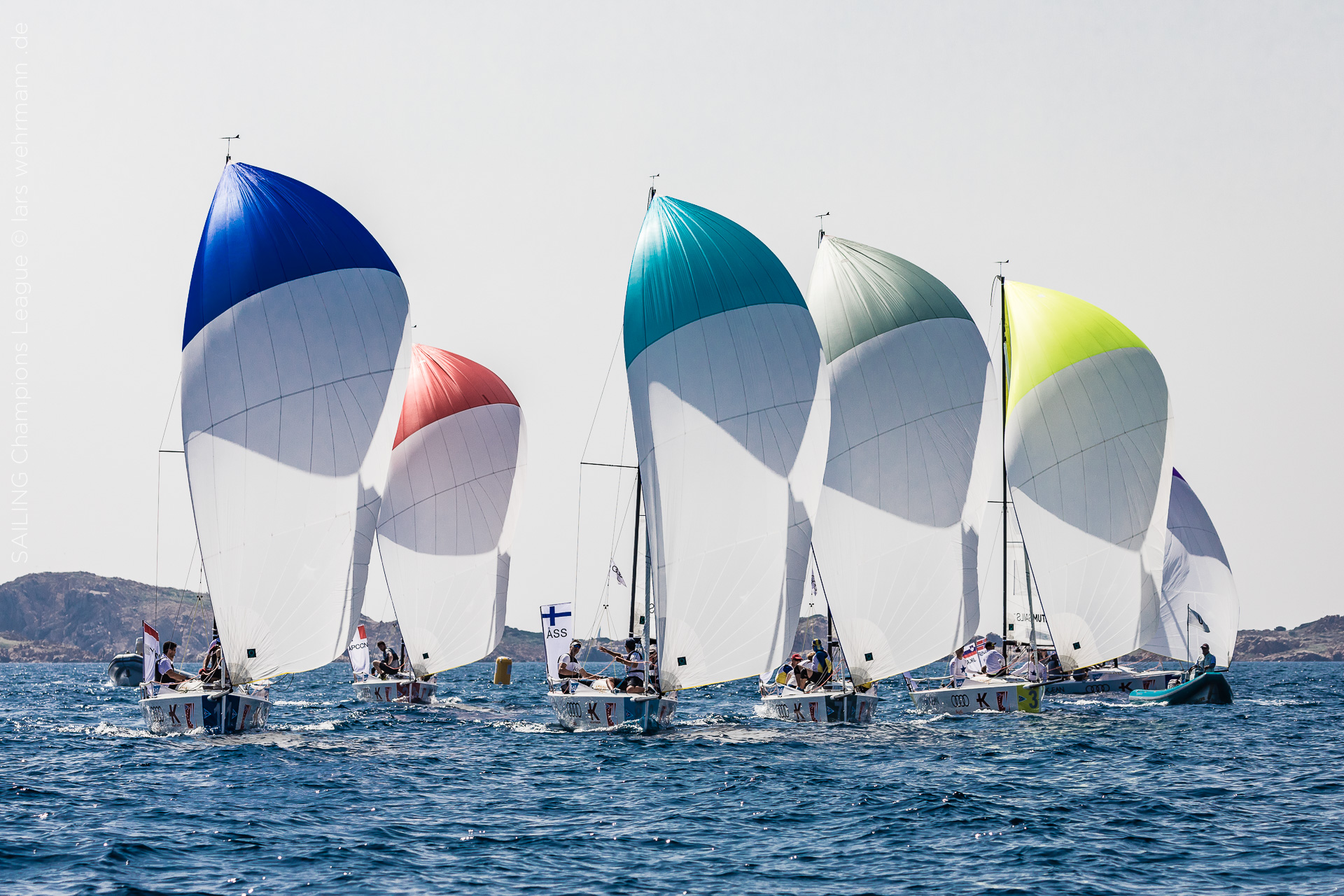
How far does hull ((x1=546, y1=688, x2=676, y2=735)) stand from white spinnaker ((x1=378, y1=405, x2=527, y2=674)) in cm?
1363

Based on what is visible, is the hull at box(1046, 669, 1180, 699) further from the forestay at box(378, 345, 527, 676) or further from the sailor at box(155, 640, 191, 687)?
the sailor at box(155, 640, 191, 687)

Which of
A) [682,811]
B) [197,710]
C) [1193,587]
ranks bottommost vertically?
[682,811]

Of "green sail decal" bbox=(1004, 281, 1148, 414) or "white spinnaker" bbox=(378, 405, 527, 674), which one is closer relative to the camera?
"green sail decal" bbox=(1004, 281, 1148, 414)

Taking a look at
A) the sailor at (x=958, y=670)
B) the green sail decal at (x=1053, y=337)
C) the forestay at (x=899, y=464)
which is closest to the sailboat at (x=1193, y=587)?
the green sail decal at (x=1053, y=337)

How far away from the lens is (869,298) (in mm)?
33656

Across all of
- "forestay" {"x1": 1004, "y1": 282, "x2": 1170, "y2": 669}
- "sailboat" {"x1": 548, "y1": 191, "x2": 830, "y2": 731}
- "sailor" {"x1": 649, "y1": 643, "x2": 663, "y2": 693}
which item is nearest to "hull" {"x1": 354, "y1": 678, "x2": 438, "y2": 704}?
"sailor" {"x1": 649, "y1": 643, "x2": 663, "y2": 693}

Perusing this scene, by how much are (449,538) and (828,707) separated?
1717 cm

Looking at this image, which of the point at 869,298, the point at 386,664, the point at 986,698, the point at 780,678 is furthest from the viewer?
the point at 386,664

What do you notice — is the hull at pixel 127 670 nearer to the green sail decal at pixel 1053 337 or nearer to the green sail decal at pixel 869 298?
the green sail decal at pixel 869 298

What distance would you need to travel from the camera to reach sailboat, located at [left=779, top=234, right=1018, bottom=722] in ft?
106

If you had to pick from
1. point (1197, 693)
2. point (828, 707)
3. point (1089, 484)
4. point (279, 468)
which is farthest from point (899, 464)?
point (1197, 693)

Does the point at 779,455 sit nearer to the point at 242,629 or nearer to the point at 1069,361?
the point at 242,629

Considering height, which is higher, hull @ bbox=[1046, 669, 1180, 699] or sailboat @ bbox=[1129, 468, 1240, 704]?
sailboat @ bbox=[1129, 468, 1240, 704]

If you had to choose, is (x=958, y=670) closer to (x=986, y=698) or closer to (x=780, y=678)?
(x=986, y=698)
